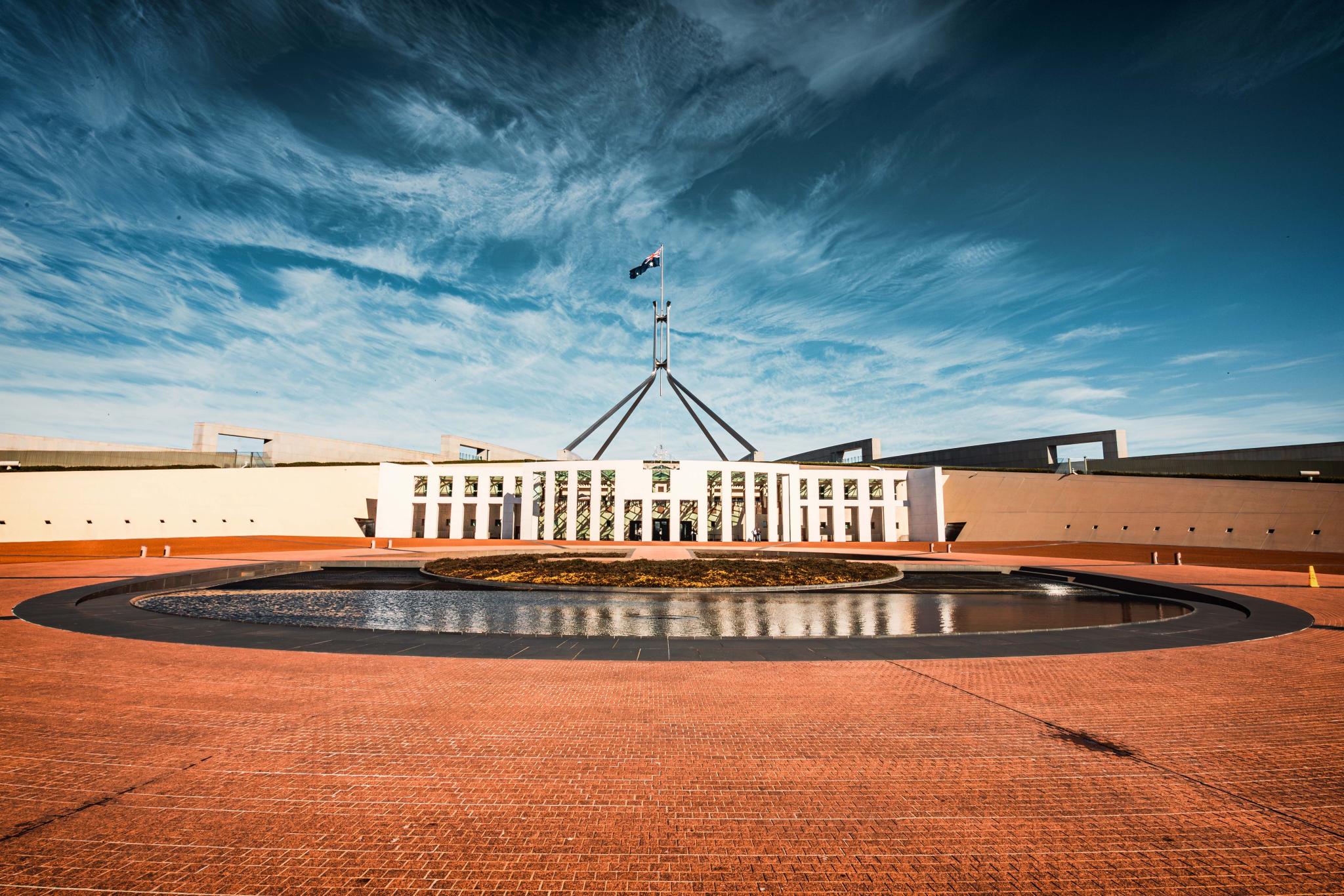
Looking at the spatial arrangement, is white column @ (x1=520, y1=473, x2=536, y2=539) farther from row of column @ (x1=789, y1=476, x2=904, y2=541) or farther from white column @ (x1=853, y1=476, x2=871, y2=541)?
white column @ (x1=853, y1=476, x2=871, y2=541)

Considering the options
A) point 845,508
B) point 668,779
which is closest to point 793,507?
point 845,508

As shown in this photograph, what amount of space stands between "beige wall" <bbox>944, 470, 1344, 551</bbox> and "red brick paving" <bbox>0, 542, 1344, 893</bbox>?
39.1 metres

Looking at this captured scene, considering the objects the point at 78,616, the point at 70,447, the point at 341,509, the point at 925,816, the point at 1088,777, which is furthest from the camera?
the point at 70,447

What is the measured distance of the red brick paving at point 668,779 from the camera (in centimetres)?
298

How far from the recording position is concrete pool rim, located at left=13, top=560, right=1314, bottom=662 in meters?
7.97

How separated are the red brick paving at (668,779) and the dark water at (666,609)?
335 cm

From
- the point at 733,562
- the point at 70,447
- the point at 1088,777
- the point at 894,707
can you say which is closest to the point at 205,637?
the point at 894,707

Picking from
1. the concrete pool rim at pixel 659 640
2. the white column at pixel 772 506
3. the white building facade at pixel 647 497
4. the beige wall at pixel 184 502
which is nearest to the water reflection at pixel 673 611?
the concrete pool rim at pixel 659 640

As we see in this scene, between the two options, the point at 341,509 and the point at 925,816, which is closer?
the point at 925,816

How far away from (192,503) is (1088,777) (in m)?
52.2

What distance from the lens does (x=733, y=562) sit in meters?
22.4

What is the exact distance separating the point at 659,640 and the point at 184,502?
46.8 m

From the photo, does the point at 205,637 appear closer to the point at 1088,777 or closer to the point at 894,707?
the point at 894,707

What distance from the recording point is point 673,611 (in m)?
12.7
